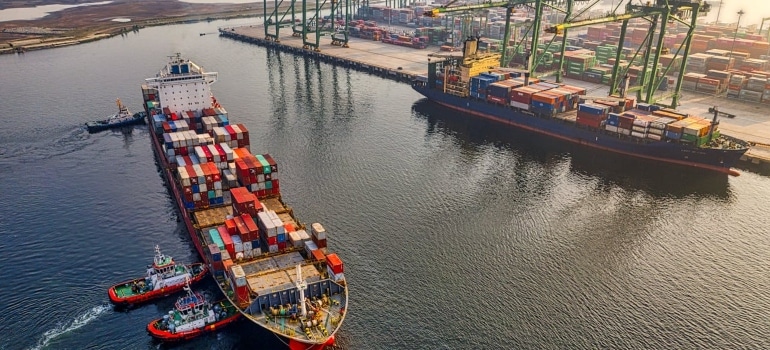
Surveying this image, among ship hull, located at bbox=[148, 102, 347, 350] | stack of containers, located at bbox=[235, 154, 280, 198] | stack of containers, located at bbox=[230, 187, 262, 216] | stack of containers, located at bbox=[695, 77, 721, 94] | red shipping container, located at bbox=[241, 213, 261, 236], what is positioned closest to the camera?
ship hull, located at bbox=[148, 102, 347, 350]

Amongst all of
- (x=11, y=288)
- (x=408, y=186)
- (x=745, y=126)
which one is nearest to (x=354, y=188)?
(x=408, y=186)

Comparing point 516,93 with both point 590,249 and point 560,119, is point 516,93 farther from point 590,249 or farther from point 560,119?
point 590,249

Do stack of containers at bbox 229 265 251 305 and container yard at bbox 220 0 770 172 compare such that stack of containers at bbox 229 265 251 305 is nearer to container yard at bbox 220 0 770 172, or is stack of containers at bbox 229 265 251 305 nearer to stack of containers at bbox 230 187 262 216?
stack of containers at bbox 230 187 262 216

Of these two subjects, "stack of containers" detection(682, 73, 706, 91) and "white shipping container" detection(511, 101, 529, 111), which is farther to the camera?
"stack of containers" detection(682, 73, 706, 91)

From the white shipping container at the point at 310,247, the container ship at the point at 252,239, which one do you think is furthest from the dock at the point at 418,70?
the white shipping container at the point at 310,247

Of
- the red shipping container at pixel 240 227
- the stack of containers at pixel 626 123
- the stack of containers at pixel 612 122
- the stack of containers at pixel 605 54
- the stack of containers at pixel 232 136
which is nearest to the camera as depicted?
the red shipping container at pixel 240 227

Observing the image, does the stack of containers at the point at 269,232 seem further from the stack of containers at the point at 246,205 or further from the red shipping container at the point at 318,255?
the red shipping container at the point at 318,255

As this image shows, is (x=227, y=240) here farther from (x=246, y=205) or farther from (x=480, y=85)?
(x=480, y=85)

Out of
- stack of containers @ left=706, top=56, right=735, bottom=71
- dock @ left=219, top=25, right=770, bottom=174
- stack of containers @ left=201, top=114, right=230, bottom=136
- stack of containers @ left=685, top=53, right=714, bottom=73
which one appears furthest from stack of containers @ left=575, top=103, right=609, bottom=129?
stack of containers @ left=201, top=114, right=230, bottom=136
